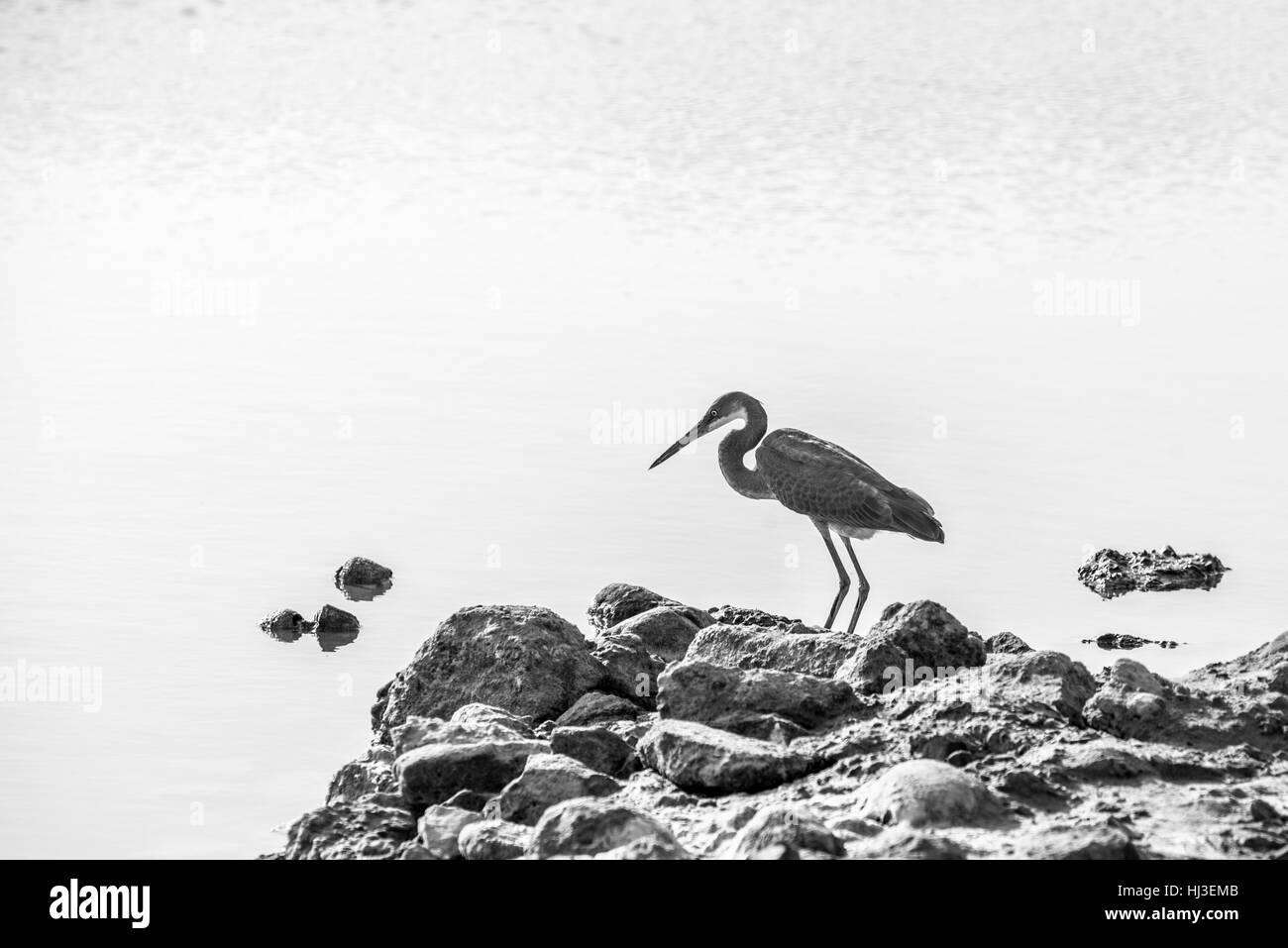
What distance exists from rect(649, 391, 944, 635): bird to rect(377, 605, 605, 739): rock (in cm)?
267

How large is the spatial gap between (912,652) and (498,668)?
244cm

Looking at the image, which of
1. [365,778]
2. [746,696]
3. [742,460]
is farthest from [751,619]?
[365,778]

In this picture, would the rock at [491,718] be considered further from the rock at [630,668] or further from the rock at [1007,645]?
the rock at [1007,645]

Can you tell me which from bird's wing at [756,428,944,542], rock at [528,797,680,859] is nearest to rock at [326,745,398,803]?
rock at [528,797,680,859]

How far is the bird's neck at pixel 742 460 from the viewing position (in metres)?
14.5

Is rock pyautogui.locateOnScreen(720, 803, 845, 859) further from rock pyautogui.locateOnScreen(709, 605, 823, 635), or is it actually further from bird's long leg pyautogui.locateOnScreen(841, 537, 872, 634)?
bird's long leg pyautogui.locateOnScreen(841, 537, 872, 634)

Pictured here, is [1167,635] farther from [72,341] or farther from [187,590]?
[72,341]

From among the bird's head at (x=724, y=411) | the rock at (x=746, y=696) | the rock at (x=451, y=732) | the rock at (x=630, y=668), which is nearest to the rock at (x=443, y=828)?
the rock at (x=451, y=732)

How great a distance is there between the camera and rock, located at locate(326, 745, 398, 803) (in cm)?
1011

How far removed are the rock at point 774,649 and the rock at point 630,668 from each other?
29cm

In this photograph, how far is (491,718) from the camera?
10352 mm

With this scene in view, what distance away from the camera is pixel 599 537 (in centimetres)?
1494
